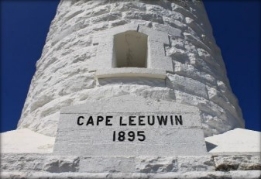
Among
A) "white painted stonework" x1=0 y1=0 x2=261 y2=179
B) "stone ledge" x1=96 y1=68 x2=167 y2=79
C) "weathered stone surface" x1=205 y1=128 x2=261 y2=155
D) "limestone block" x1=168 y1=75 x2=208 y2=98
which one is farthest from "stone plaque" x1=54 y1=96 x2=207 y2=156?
"limestone block" x1=168 y1=75 x2=208 y2=98

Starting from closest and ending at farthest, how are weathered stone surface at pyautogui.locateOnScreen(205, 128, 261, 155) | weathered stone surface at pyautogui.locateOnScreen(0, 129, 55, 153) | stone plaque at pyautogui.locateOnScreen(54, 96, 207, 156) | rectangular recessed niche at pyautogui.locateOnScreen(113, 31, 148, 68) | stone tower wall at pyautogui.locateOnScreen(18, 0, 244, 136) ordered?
stone plaque at pyautogui.locateOnScreen(54, 96, 207, 156)
weathered stone surface at pyautogui.locateOnScreen(205, 128, 261, 155)
weathered stone surface at pyautogui.locateOnScreen(0, 129, 55, 153)
stone tower wall at pyautogui.locateOnScreen(18, 0, 244, 136)
rectangular recessed niche at pyautogui.locateOnScreen(113, 31, 148, 68)

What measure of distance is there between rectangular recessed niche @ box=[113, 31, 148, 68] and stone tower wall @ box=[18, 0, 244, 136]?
0.57 ft

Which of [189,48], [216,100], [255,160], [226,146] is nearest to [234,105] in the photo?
[216,100]

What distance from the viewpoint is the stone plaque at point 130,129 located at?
361 cm

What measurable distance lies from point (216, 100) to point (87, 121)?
218 centimetres

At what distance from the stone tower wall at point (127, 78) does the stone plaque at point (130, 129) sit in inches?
25.2

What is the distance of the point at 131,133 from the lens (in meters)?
3.76

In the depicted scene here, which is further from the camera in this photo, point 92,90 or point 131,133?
point 92,90

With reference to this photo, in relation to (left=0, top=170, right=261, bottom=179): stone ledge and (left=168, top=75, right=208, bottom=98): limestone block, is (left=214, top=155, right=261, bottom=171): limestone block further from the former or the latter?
(left=168, top=75, right=208, bottom=98): limestone block

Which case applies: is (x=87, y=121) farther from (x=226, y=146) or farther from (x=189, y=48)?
(x=189, y=48)

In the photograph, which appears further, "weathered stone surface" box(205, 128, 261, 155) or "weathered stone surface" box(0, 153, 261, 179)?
"weathered stone surface" box(205, 128, 261, 155)

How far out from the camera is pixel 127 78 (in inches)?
193

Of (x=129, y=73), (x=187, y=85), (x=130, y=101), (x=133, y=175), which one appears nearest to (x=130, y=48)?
(x=129, y=73)

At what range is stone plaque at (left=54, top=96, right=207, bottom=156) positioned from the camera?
11.8ft
